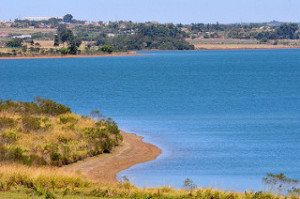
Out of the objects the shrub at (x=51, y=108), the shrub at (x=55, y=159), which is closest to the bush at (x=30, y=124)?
the shrub at (x=55, y=159)

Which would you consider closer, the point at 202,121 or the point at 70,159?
the point at 70,159

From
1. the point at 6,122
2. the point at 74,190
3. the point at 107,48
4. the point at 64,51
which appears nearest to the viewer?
the point at 74,190

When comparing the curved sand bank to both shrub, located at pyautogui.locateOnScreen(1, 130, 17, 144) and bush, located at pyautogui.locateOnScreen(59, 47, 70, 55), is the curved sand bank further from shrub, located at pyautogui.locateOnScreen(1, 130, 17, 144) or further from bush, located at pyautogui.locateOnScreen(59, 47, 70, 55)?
bush, located at pyautogui.locateOnScreen(59, 47, 70, 55)

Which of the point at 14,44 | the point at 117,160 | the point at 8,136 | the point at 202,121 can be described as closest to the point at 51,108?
the point at 8,136

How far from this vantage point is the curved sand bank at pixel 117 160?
24.5m

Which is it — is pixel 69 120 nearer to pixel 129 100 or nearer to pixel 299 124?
pixel 299 124

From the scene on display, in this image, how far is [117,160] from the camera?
2747cm

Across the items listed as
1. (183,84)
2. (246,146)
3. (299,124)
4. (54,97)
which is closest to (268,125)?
(299,124)

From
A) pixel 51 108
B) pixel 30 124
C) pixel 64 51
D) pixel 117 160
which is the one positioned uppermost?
pixel 30 124

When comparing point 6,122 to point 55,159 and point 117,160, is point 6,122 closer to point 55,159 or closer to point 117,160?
point 55,159

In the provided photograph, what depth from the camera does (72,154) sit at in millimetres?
26172

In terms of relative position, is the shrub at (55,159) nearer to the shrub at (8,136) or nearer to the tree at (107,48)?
the shrub at (8,136)

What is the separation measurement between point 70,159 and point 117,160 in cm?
259

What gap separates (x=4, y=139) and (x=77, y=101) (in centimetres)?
3170
